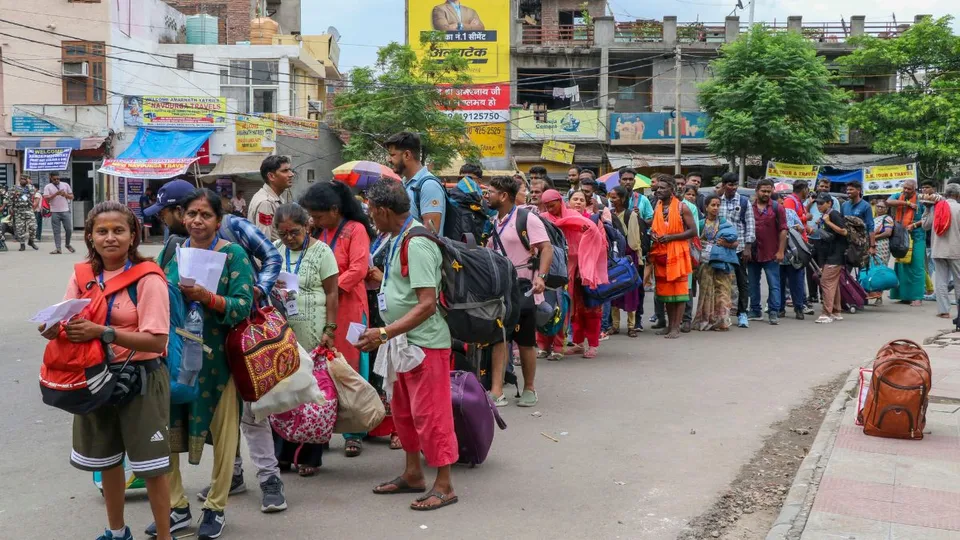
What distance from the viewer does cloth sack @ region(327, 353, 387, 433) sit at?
555 centimetres

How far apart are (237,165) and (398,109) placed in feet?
21.6

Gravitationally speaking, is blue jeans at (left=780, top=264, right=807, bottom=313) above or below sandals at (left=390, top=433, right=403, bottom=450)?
above

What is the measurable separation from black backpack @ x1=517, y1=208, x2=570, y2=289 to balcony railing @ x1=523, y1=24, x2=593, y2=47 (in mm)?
35114

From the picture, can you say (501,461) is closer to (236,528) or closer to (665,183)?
(236,528)

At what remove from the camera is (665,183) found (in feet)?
37.9

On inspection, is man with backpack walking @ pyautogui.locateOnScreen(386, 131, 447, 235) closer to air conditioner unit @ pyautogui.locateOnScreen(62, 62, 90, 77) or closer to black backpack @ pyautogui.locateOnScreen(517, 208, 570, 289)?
black backpack @ pyautogui.locateOnScreen(517, 208, 570, 289)

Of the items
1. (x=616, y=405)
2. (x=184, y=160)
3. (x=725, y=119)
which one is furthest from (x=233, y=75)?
(x=616, y=405)

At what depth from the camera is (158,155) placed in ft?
103

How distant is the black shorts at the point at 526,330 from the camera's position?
774cm

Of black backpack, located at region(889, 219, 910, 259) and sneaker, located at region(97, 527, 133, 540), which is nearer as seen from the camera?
sneaker, located at region(97, 527, 133, 540)

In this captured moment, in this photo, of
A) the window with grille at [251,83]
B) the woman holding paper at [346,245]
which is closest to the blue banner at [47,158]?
the window with grille at [251,83]

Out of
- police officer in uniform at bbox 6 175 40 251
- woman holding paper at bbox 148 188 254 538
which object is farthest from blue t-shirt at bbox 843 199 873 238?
police officer in uniform at bbox 6 175 40 251

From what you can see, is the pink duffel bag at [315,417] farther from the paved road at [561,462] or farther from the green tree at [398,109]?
the green tree at [398,109]

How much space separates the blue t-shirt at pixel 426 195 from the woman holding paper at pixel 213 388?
6.89 ft
